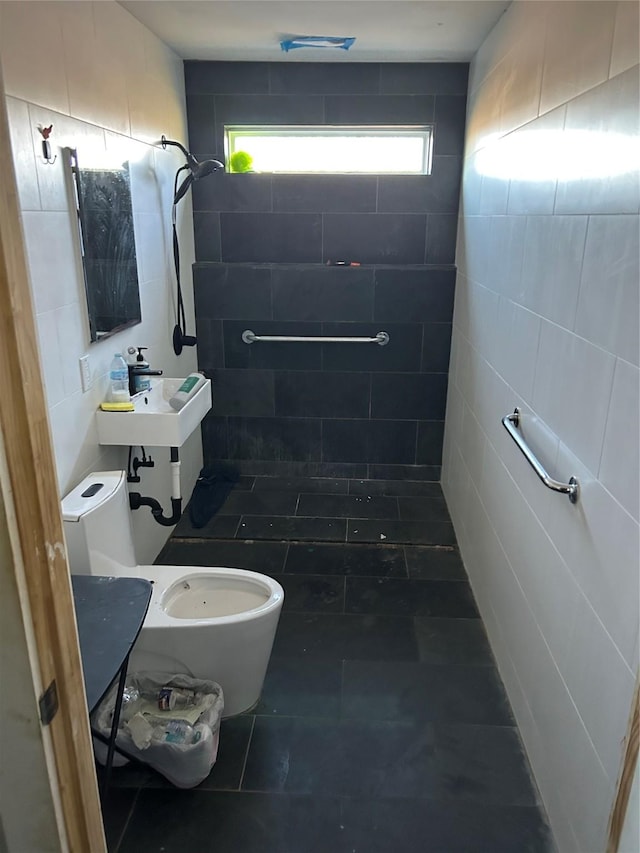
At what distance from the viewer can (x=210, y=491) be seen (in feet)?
11.6

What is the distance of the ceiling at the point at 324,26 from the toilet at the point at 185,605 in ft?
5.99

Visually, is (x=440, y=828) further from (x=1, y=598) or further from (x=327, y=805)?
(x=1, y=598)

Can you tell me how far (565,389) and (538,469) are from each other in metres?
0.22

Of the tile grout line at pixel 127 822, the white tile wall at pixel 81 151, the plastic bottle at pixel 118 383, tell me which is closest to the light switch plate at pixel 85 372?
the white tile wall at pixel 81 151

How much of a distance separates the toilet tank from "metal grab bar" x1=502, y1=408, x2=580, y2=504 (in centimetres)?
129

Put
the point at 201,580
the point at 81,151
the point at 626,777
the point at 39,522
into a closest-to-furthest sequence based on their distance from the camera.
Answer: the point at 39,522 → the point at 626,777 → the point at 81,151 → the point at 201,580

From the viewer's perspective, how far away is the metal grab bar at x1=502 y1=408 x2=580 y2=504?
152 cm

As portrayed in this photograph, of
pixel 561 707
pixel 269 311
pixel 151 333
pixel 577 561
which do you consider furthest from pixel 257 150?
pixel 561 707

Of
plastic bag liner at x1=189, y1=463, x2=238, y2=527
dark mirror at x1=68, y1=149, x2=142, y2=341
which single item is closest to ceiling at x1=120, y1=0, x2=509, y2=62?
dark mirror at x1=68, y1=149, x2=142, y2=341

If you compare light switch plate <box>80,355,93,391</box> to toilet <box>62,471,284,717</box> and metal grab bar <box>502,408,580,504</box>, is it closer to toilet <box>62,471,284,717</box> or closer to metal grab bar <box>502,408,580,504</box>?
toilet <box>62,471,284,717</box>

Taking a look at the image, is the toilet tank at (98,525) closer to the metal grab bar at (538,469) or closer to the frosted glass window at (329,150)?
the metal grab bar at (538,469)

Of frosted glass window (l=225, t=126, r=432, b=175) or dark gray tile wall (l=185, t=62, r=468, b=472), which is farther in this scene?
frosted glass window (l=225, t=126, r=432, b=175)

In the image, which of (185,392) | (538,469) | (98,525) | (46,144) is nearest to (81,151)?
(46,144)

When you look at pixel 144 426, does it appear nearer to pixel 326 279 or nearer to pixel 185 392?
pixel 185 392
